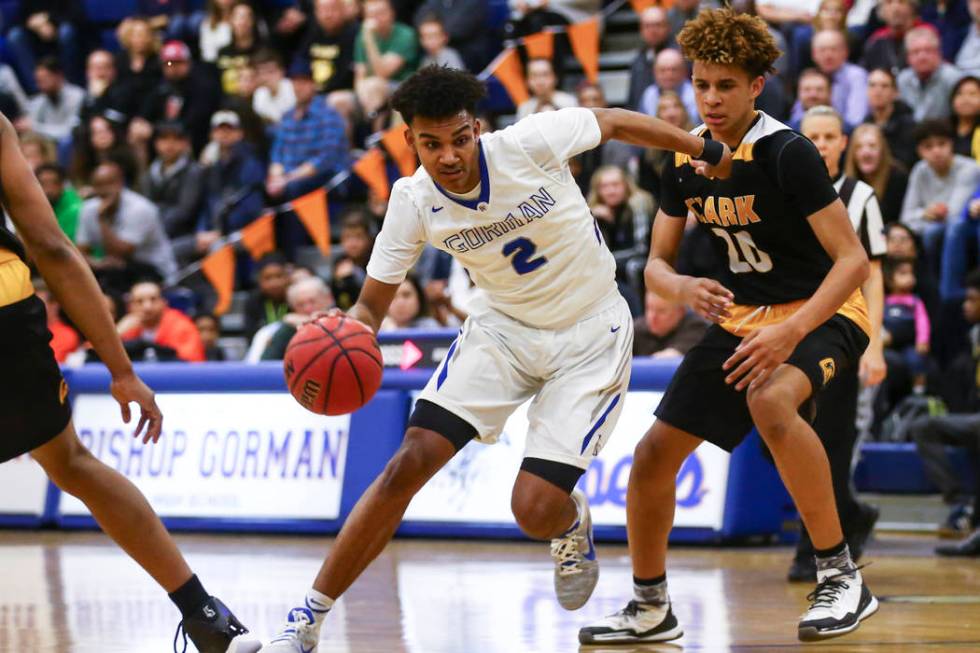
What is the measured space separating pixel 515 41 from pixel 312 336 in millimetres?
10184

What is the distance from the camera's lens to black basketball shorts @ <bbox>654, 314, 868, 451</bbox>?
590cm

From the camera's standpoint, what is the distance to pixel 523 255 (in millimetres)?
5758

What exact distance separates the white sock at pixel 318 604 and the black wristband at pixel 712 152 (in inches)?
82.1

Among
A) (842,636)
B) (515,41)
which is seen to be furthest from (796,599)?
(515,41)

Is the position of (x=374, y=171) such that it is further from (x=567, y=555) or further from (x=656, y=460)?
(x=656, y=460)

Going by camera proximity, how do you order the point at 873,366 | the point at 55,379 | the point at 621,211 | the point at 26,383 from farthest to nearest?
the point at 621,211 < the point at 873,366 < the point at 55,379 < the point at 26,383

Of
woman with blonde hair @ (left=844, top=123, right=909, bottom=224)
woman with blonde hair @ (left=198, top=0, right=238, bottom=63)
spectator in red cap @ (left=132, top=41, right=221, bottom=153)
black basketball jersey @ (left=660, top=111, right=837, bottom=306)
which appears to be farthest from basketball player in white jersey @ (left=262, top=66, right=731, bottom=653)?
woman with blonde hair @ (left=198, top=0, right=238, bottom=63)

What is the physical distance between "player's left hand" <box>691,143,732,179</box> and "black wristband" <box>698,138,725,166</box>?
2cm

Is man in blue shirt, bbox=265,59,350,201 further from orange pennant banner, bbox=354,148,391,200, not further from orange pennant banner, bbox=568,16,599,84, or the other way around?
orange pennant banner, bbox=568,16,599,84

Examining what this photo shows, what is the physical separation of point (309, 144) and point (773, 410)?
1037 centimetres

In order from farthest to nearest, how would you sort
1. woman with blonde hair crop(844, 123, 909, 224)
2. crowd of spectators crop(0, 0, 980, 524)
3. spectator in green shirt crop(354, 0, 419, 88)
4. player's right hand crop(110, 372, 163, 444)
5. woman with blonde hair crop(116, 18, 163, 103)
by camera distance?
woman with blonde hair crop(116, 18, 163, 103) < spectator in green shirt crop(354, 0, 419, 88) < crowd of spectators crop(0, 0, 980, 524) < woman with blonde hair crop(844, 123, 909, 224) < player's right hand crop(110, 372, 163, 444)

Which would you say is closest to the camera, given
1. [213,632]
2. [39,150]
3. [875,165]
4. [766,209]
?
[213,632]

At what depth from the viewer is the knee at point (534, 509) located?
566cm

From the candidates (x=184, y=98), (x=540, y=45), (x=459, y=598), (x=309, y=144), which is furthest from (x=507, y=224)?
(x=184, y=98)
